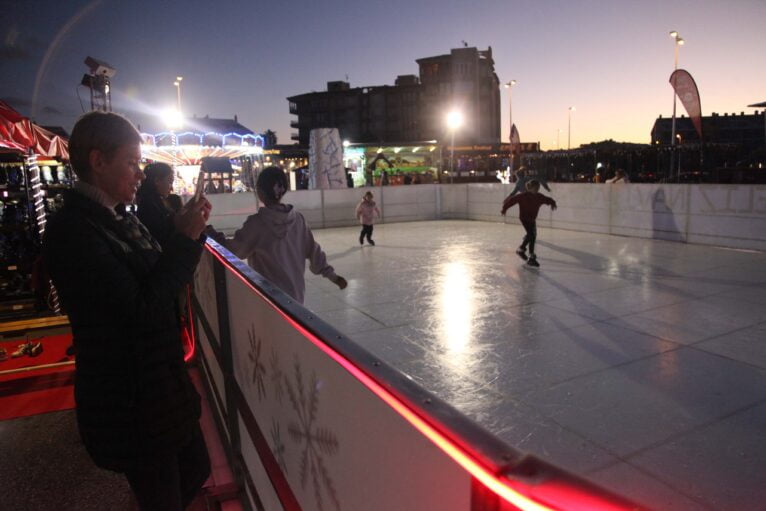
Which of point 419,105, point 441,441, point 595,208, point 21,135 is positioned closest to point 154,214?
point 21,135

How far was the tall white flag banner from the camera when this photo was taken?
2286 cm

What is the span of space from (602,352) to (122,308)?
4.56 meters

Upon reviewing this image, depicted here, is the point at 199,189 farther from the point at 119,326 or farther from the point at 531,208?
the point at 531,208

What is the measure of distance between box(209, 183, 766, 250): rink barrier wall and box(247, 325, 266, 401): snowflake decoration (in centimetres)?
1161

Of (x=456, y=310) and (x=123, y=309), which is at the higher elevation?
(x=123, y=309)

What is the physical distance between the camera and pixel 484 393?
13.4 ft

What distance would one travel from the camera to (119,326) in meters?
1.58

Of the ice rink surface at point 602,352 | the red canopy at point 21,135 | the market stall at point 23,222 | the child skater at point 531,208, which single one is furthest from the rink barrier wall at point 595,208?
the red canopy at point 21,135

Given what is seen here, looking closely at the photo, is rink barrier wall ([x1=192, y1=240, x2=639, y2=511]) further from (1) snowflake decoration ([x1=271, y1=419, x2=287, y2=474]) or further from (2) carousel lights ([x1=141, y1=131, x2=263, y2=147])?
(2) carousel lights ([x1=141, y1=131, x2=263, y2=147])

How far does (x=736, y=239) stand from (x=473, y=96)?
5447 cm

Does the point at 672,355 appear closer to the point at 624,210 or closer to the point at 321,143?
the point at 624,210

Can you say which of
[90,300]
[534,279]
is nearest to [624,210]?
[534,279]

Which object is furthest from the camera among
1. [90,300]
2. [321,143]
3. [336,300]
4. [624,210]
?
[321,143]

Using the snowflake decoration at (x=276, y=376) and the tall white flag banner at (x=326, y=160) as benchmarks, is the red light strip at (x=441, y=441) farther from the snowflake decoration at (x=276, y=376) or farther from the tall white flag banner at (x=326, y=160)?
the tall white flag banner at (x=326, y=160)
